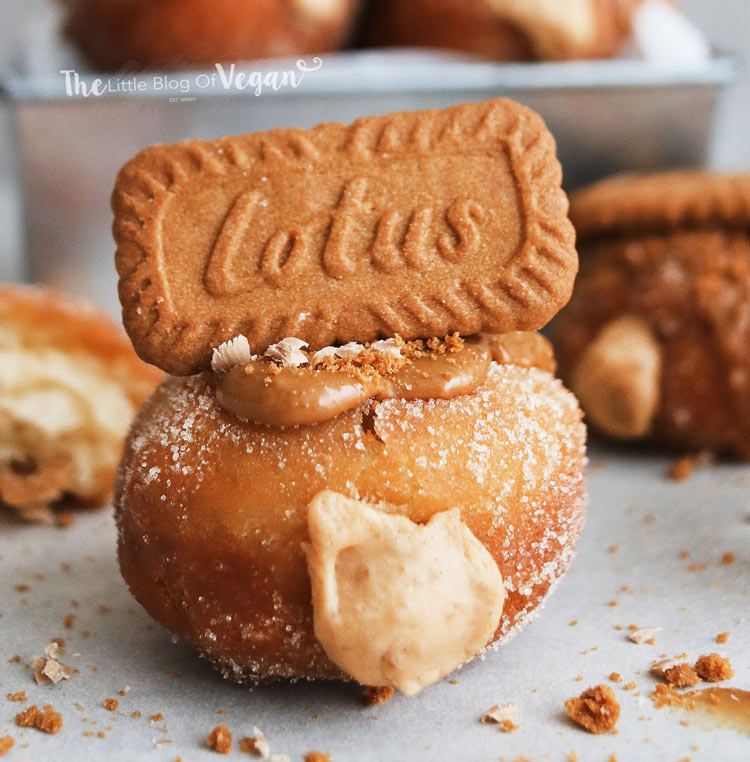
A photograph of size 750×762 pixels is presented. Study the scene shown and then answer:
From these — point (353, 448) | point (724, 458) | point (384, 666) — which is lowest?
point (724, 458)

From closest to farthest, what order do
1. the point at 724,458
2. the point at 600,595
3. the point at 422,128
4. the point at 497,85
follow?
the point at 422,128 < the point at 600,595 < the point at 724,458 < the point at 497,85

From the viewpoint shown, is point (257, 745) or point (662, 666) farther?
point (662, 666)

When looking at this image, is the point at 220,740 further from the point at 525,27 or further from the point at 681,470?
the point at 525,27

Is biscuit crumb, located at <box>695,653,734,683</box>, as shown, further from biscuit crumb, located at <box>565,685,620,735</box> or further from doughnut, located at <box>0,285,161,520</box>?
doughnut, located at <box>0,285,161,520</box>

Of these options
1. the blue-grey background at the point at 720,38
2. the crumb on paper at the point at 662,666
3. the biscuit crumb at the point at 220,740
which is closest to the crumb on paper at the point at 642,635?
the crumb on paper at the point at 662,666

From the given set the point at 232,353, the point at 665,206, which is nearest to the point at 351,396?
the point at 232,353

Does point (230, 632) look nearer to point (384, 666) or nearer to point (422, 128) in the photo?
point (384, 666)

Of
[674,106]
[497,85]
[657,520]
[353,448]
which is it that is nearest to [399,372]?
[353,448]
